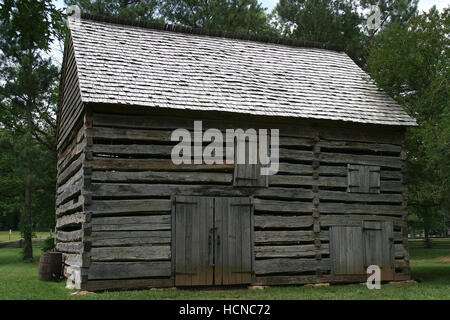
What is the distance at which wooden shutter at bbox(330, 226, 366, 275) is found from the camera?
12.7 meters

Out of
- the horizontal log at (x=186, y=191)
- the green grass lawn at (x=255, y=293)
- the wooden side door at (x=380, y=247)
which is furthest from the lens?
the wooden side door at (x=380, y=247)

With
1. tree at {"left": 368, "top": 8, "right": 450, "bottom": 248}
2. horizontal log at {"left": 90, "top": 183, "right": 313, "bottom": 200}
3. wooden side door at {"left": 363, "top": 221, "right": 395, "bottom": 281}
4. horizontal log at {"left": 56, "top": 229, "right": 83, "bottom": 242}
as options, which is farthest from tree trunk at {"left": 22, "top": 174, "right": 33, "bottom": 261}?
tree at {"left": 368, "top": 8, "right": 450, "bottom": 248}

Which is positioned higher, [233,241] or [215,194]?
[215,194]

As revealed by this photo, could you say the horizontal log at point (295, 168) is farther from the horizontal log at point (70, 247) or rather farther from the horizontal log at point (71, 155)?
the horizontal log at point (70, 247)

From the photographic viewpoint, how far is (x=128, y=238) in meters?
11.1

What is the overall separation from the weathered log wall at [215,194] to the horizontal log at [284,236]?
0.02 metres

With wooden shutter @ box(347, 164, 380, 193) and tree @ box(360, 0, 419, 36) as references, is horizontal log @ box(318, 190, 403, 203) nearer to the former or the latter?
wooden shutter @ box(347, 164, 380, 193)

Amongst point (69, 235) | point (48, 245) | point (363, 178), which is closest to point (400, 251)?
point (363, 178)

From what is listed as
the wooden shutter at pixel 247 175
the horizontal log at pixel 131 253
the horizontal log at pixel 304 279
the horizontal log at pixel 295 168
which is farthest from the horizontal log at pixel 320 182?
the horizontal log at pixel 131 253

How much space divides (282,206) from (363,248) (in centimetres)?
245

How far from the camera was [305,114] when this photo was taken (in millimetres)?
12789

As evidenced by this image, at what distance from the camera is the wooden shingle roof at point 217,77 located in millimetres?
12023

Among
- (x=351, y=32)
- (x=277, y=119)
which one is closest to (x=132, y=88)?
(x=277, y=119)

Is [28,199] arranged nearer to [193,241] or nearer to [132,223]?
[132,223]
